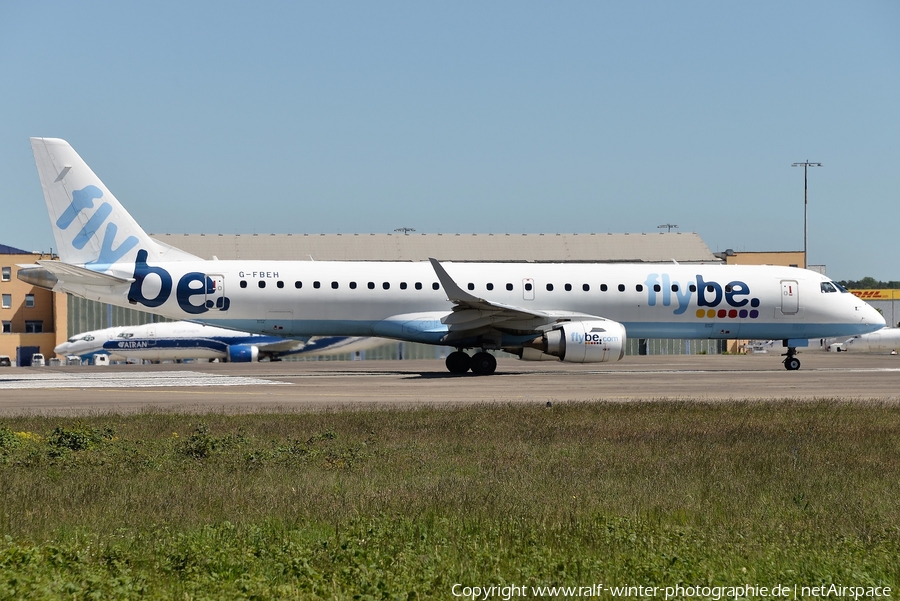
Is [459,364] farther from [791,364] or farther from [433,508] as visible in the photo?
[433,508]

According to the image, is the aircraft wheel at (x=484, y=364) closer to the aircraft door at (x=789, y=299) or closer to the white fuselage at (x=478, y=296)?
the white fuselage at (x=478, y=296)

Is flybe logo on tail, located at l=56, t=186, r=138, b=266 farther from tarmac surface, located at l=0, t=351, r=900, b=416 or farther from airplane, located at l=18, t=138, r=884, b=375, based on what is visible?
tarmac surface, located at l=0, t=351, r=900, b=416

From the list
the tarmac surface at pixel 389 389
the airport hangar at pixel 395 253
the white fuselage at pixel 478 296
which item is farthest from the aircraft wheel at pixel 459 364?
the airport hangar at pixel 395 253

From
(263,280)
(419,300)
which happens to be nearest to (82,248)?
(263,280)

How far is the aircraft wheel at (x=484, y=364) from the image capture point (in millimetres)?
34125

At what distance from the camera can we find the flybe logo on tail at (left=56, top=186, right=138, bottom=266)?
3164 centimetres

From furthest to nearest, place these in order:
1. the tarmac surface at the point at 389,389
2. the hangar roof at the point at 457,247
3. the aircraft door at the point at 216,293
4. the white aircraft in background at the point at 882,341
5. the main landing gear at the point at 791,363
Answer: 1. the hangar roof at the point at 457,247
2. the white aircraft in background at the point at 882,341
3. the main landing gear at the point at 791,363
4. the aircraft door at the point at 216,293
5. the tarmac surface at the point at 389,389

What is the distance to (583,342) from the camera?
104ft

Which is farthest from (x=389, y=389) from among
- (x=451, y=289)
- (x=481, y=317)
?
(x=481, y=317)

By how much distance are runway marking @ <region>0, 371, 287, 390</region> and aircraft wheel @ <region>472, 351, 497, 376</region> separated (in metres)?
7.45

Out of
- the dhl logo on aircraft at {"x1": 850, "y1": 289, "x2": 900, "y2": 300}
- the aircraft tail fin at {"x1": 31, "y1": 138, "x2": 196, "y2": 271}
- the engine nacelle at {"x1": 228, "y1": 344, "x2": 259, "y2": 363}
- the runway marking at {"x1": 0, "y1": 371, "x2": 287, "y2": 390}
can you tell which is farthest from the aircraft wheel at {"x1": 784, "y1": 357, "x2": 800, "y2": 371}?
the dhl logo on aircraft at {"x1": 850, "y1": 289, "x2": 900, "y2": 300}

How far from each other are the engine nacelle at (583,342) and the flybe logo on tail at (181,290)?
36.7ft

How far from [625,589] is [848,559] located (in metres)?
2.08

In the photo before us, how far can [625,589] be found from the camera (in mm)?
6852
